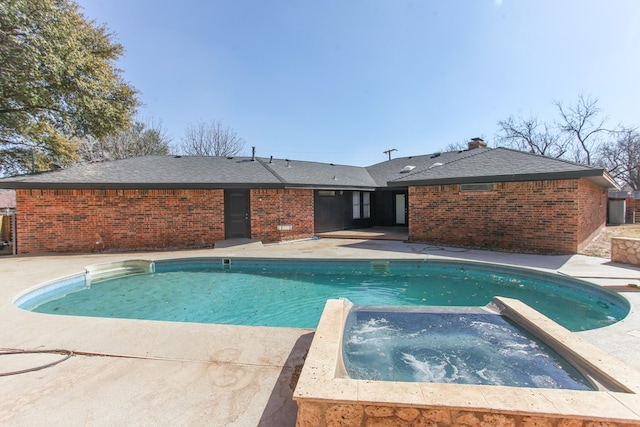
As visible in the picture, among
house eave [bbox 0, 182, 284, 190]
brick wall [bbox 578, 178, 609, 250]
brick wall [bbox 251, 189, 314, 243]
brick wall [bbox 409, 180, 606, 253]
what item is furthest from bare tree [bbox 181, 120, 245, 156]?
brick wall [bbox 578, 178, 609, 250]

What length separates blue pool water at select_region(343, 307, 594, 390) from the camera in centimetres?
261

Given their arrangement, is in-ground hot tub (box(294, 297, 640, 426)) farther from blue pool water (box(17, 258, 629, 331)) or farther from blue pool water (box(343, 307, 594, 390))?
blue pool water (box(17, 258, 629, 331))

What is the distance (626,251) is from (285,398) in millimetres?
9158

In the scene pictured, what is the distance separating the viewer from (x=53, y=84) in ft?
36.2

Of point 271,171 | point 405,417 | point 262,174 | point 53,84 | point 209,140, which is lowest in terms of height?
point 405,417

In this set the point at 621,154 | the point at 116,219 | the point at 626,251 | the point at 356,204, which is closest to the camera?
the point at 626,251

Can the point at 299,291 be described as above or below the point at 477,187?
below

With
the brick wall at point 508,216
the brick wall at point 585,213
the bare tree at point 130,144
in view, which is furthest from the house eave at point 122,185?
the bare tree at point 130,144

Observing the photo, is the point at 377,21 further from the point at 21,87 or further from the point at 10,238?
the point at 10,238

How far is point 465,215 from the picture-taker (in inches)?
412

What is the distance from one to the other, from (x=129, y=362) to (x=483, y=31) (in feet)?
40.7

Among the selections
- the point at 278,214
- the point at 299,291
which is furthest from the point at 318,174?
the point at 299,291

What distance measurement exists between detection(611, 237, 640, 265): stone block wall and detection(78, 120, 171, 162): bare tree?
81.6 ft

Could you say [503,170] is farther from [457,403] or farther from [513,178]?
[457,403]
